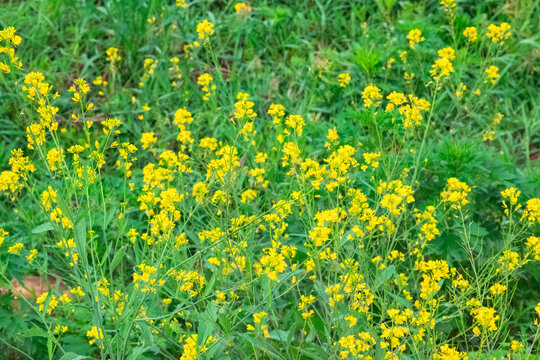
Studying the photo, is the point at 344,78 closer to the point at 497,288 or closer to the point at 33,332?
the point at 497,288

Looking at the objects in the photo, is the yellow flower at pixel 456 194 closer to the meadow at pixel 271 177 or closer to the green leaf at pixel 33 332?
the meadow at pixel 271 177

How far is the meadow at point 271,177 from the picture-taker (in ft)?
7.74

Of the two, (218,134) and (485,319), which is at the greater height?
(485,319)

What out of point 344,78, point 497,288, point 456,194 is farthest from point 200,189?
point 344,78

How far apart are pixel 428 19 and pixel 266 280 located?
2.78 m

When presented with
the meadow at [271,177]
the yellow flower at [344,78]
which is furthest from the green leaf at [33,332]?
the yellow flower at [344,78]

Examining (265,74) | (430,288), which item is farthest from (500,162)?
(265,74)

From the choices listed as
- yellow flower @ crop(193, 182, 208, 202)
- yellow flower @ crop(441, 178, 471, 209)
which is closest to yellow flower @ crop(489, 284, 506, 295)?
yellow flower @ crop(441, 178, 471, 209)

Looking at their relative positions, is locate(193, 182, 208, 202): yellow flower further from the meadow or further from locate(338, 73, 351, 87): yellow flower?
locate(338, 73, 351, 87): yellow flower

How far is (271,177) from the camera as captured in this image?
3523mm

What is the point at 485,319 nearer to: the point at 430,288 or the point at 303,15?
the point at 430,288

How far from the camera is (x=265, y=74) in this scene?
4.38 metres

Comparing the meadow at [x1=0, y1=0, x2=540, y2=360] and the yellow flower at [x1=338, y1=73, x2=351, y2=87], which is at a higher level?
the yellow flower at [x1=338, y1=73, x2=351, y2=87]

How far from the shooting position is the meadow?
2.36 metres
